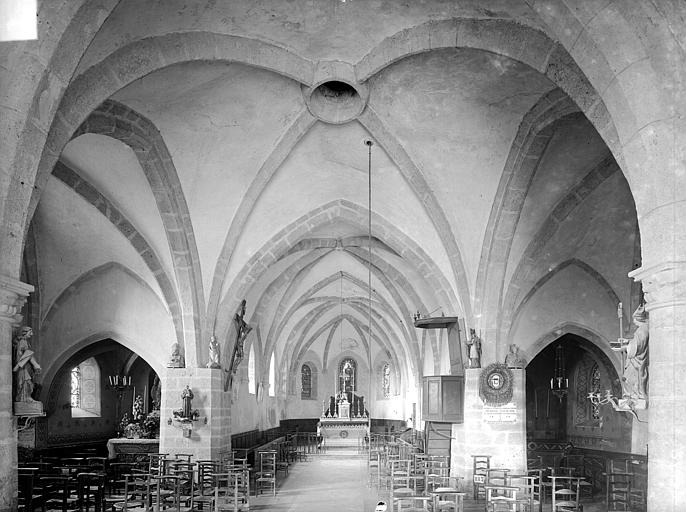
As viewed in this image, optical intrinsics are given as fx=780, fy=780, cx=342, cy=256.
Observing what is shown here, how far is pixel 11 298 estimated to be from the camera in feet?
21.4

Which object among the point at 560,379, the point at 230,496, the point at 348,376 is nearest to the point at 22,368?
the point at 230,496

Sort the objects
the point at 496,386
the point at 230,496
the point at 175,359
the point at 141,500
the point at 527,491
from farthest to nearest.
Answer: the point at 175,359 → the point at 496,386 → the point at 230,496 → the point at 527,491 → the point at 141,500

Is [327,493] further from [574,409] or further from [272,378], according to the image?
[272,378]

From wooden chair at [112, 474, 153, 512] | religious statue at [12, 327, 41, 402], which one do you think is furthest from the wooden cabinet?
religious statue at [12, 327, 41, 402]

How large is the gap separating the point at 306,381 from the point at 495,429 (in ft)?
62.2

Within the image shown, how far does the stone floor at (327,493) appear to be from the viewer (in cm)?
1248

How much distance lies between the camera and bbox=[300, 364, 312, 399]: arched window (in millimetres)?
31827

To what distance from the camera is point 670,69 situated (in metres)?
6.11

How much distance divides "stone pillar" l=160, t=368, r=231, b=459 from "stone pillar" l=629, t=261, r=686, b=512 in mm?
9998

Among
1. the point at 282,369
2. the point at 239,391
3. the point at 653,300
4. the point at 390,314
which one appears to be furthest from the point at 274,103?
the point at 282,369

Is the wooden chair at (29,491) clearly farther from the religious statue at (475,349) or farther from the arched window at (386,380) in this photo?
the arched window at (386,380)

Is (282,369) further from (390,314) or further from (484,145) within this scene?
(484,145)

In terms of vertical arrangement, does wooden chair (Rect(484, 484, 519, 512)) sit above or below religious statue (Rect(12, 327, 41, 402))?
below

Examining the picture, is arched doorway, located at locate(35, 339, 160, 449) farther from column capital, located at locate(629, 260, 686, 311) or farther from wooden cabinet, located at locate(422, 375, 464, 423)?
column capital, located at locate(629, 260, 686, 311)
